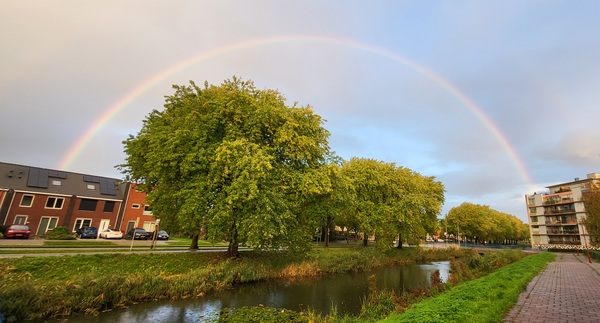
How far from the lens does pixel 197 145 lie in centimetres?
1967

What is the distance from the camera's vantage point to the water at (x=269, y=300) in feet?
42.1

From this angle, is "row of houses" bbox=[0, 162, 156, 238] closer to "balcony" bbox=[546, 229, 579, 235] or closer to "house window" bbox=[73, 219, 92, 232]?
"house window" bbox=[73, 219, 92, 232]

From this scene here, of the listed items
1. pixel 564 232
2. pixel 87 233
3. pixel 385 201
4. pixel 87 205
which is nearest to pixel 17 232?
pixel 87 233

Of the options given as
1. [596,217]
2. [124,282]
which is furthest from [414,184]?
[124,282]

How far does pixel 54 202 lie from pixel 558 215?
119912 mm

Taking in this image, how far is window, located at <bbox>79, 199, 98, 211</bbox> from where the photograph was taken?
47.3 meters

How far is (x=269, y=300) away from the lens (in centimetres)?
1672

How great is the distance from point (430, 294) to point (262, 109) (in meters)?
15.6

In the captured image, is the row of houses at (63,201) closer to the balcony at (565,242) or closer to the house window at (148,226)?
the house window at (148,226)

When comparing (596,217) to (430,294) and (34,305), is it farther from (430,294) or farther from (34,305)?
(34,305)

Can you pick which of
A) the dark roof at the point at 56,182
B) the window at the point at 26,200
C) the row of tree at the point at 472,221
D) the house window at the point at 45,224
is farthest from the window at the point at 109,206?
the row of tree at the point at 472,221

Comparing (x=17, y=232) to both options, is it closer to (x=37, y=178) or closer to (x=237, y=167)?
(x=37, y=178)

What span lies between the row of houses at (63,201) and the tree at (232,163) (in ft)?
82.7

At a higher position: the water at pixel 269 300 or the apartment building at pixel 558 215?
the apartment building at pixel 558 215
